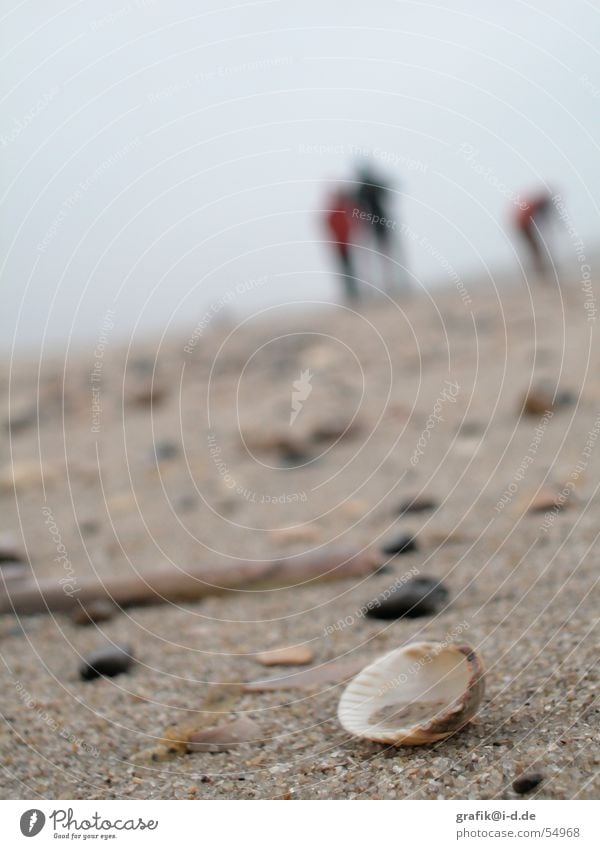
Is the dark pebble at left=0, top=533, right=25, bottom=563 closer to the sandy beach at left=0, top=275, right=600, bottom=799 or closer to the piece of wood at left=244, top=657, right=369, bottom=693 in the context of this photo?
the sandy beach at left=0, top=275, right=600, bottom=799

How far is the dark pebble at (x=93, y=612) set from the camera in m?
3.15

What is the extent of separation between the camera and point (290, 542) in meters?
3.97

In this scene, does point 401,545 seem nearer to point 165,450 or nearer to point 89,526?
point 89,526

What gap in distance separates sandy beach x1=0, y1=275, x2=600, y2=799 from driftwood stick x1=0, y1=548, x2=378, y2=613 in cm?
6

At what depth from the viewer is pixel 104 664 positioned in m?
2.57

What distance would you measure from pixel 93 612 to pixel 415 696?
64.6 inches

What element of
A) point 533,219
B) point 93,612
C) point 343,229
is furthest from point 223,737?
point 343,229

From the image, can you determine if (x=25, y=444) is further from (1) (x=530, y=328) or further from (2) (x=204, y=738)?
(2) (x=204, y=738)

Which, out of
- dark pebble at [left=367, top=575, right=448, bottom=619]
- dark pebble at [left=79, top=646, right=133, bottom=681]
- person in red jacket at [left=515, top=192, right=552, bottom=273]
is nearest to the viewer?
dark pebble at [left=79, top=646, right=133, bottom=681]

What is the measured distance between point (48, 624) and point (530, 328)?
4881 mm

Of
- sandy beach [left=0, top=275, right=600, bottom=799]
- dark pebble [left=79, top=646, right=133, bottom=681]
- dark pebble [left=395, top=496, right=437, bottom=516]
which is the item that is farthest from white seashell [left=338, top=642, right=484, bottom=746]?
dark pebble [left=395, top=496, right=437, bottom=516]

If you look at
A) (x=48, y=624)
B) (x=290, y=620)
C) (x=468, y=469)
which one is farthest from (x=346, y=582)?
(x=468, y=469)

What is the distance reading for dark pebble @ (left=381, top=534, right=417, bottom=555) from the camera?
3391 millimetres

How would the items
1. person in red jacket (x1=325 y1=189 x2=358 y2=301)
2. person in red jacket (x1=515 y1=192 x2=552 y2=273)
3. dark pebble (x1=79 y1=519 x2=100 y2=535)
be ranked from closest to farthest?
1. dark pebble (x1=79 y1=519 x2=100 y2=535)
2. person in red jacket (x1=515 y1=192 x2=552 y2=273)
3. person in red jacket (x1=325 y1=189 x2=358 y2=301)
